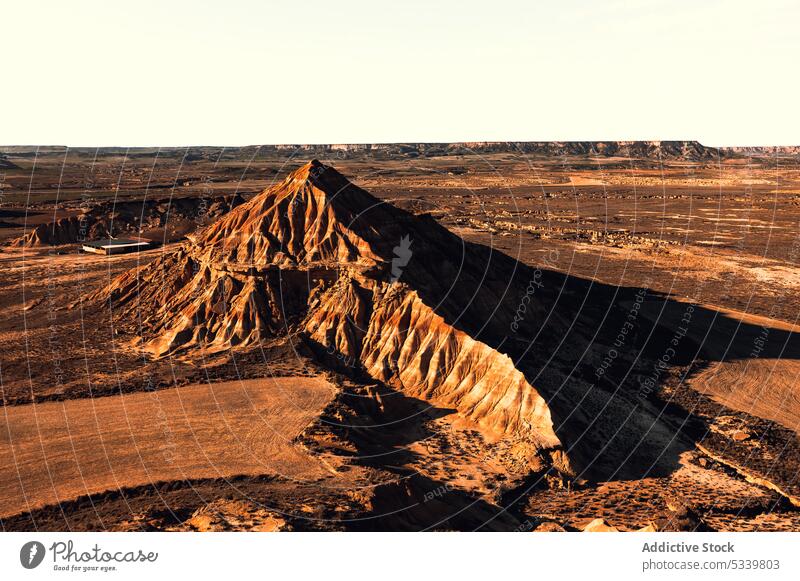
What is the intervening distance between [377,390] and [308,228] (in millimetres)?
17313

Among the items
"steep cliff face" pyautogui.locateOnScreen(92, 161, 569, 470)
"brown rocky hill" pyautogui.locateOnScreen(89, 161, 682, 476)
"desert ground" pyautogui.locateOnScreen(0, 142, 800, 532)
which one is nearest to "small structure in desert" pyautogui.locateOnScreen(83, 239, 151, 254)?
"desert ground" pyautogui.locateOnScreen(0, 142, 800, 532)

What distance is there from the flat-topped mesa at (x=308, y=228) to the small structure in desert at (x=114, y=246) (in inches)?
1729

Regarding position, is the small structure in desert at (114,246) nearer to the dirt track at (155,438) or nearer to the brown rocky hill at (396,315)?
the brown rocky hill at (396,315)

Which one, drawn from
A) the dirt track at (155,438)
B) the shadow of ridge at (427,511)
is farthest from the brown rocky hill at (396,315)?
the dirt track at (155,438)

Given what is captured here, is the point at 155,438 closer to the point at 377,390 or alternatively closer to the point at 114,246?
the point at 377,390

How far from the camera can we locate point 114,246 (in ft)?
326

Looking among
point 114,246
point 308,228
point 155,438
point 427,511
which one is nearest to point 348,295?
point 308,228

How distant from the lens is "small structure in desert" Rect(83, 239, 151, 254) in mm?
98750

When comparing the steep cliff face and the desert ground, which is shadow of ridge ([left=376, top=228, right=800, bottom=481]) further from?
the steep cliff face

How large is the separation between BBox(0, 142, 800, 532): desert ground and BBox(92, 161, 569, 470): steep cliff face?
7.2 inches

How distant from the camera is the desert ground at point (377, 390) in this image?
3341 centimetres
